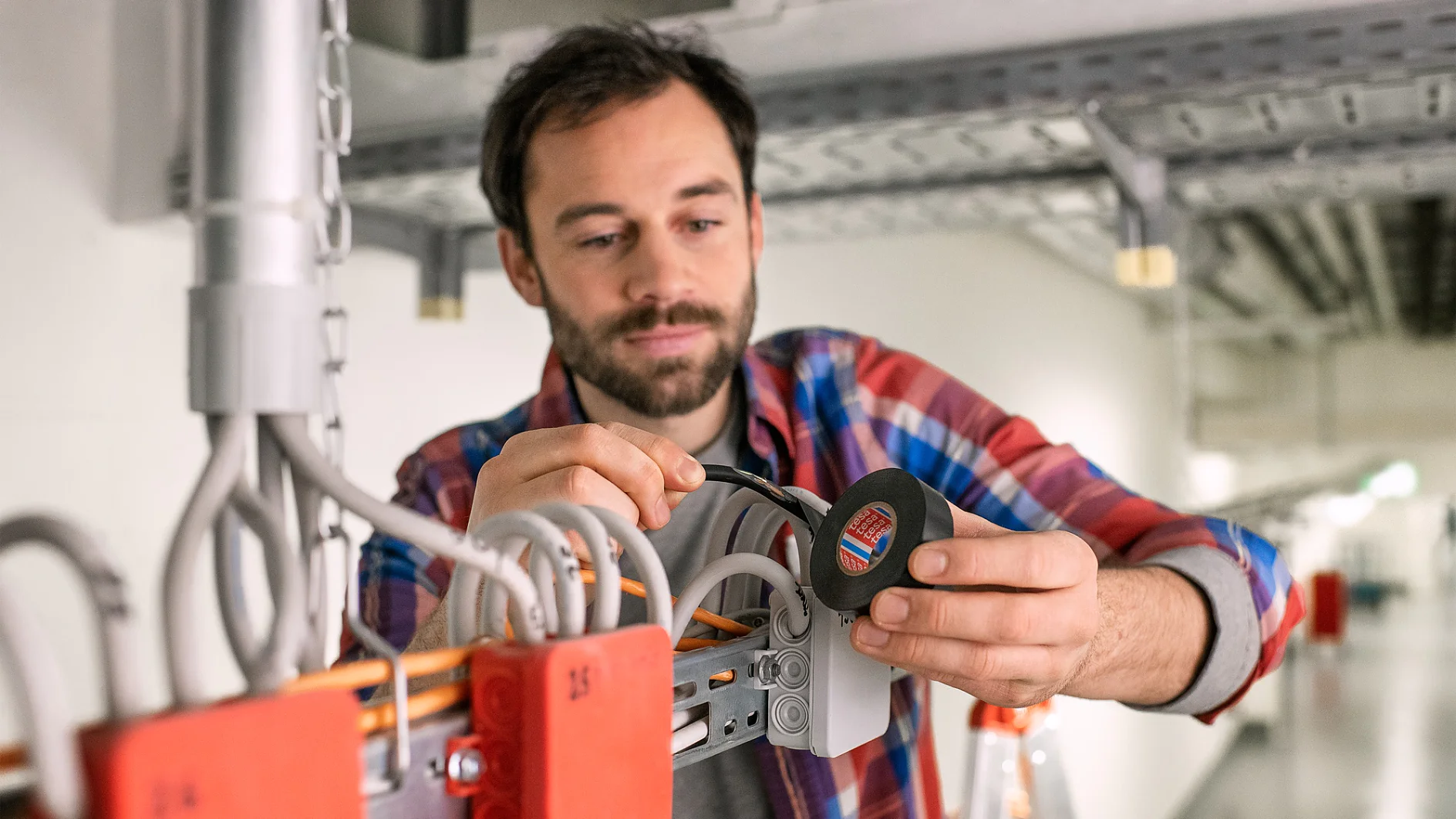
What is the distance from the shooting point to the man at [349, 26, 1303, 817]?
817 millimetres

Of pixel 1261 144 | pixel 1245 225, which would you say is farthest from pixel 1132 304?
pixel 1261 144

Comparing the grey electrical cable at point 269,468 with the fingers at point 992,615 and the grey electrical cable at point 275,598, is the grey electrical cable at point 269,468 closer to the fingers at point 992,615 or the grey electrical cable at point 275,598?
the grey electrical cable at point 275,598

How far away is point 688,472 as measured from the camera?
577mm

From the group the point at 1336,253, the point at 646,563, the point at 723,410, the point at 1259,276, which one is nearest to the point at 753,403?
the point at 723,410

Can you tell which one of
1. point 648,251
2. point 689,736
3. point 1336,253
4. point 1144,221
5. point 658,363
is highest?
point 1336,253

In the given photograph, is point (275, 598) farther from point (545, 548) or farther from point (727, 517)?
point (727, 517)

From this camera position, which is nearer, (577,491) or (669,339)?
(577,491)

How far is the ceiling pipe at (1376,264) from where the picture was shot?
5404 mm

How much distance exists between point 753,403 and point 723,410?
0.07 metres

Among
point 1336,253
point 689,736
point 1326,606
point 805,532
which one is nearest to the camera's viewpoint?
point 689,736

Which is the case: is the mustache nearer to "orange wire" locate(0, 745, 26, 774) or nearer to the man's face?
the man's face

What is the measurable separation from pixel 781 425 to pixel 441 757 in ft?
2.46

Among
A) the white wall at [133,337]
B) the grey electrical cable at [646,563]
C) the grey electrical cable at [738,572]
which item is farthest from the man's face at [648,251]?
the grey electrical cable at [646,563]

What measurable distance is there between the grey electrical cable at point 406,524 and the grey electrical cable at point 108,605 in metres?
0.09
